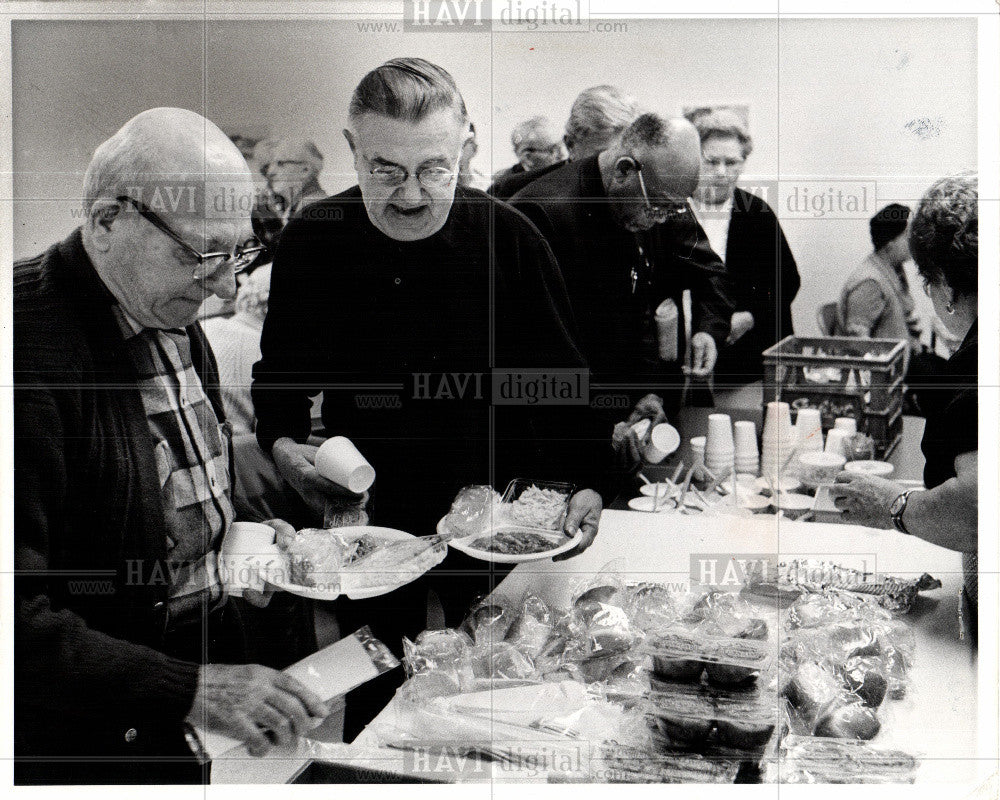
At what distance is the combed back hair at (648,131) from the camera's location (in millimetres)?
2059

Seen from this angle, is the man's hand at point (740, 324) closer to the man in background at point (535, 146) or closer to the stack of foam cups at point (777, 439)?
the stack of foam cups at point (777, 439)

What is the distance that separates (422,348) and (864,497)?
1.00 metres

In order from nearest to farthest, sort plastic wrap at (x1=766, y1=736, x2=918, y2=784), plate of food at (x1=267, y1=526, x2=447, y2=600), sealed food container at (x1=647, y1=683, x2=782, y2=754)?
sealed food container at (x1=647, y1=683, x2=782, y2=754) < plastic wrap at (x1=766, y1=736, x2=918, y2=784) < plate of food at (x1=267, y1=526, x2=447, y2=600)

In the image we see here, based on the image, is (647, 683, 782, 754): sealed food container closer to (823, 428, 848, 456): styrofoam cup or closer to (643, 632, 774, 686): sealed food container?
(643, 632, 774, 686): sealed food container

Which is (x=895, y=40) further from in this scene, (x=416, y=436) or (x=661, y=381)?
(x=416, y=436)

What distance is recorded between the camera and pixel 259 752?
2.13 m

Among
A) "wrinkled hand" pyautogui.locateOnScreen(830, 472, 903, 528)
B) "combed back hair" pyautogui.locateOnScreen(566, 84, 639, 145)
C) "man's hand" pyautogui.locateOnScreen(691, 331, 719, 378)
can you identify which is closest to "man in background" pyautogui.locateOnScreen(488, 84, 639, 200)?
"combed back hair" pyautogui.locateOnScreen(566, 84, 639, 145)

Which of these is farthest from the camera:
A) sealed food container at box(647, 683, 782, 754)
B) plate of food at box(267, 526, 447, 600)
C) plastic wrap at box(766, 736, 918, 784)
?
plate of food at box(267, 526, 447, 600)

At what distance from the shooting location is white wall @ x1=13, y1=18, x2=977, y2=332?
2.06m

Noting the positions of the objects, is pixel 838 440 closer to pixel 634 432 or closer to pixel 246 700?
pixel 634 432

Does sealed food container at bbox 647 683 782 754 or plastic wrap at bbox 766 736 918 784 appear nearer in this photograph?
sealed food container at bbox 647 683 782 754

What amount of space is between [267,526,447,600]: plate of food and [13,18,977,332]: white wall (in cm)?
75

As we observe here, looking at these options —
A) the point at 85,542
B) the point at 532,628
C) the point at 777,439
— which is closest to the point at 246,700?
the point at 85,542

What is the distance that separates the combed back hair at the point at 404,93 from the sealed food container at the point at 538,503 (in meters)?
0.79
